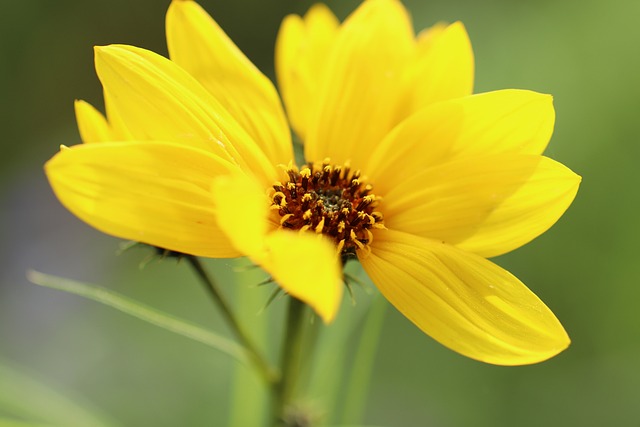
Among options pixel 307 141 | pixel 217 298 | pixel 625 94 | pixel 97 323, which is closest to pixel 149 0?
pixel 97 323

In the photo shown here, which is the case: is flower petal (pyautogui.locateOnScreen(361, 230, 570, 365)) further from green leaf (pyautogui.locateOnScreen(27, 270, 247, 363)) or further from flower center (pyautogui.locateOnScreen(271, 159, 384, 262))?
green leaf (pyautogui.locateOnScreen(27, 270, 247, 363))

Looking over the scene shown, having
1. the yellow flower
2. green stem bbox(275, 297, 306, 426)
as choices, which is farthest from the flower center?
green stem bbox(275, 297, 306, 426)

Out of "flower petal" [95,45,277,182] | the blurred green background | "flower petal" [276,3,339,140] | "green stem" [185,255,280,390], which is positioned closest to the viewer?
"flower petal" [95,45,277,182]

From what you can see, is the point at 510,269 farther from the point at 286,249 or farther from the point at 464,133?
the point at 286,249

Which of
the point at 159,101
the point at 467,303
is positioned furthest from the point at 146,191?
the point at 467,303

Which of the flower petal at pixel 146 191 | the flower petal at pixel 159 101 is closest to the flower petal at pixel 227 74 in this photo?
the flower petal at pixel 159 101

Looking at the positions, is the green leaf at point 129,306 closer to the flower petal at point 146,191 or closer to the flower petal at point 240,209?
the flower petal at point 146,191
